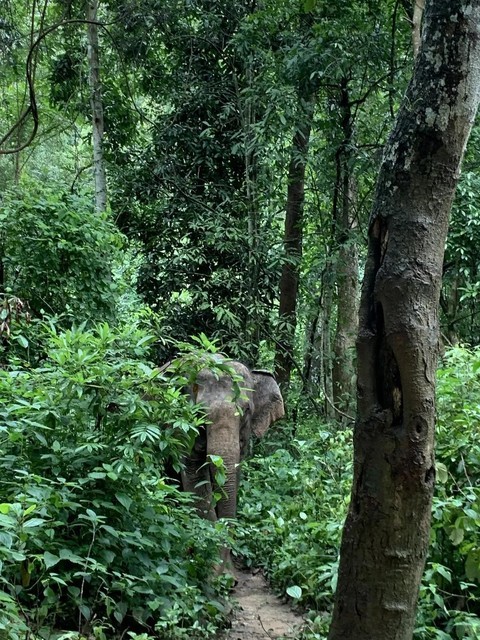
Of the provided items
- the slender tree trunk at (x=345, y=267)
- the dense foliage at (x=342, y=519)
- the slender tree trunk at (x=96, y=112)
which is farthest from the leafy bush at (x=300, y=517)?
the slender tree trunk at (x=96, y=112)

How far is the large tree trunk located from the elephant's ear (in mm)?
3847

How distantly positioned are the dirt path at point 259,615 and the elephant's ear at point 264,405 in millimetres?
1355

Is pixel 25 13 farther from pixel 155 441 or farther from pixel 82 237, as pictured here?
pixel 155 441

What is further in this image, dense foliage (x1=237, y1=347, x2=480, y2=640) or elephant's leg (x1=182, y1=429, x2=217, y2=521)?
elephant's leg (x1=182, y1=429, x2=217, y2=521)

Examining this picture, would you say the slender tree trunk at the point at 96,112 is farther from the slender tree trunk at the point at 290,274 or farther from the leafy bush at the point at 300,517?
the leafy bush at the point at 300,517

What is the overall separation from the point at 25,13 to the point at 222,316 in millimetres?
6495

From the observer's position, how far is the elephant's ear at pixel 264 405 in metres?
6.30

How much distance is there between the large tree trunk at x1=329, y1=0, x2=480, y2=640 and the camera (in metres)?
2.36

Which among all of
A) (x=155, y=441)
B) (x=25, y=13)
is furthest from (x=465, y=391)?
(x=25, y=13)

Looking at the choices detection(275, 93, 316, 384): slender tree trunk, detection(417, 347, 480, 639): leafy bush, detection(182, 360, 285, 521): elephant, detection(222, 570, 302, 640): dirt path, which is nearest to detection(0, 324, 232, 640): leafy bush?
detection(222, 570, 302, 640): dirt path

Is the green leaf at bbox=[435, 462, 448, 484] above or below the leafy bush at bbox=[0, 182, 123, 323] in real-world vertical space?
below

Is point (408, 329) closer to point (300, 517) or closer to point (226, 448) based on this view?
point (226, 448)

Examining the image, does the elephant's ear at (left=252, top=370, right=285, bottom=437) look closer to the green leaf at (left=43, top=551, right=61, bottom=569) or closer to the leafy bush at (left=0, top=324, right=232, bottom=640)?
the leafy bush at (left=0, top=324, right=232, bottom=640)

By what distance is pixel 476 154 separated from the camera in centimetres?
806
